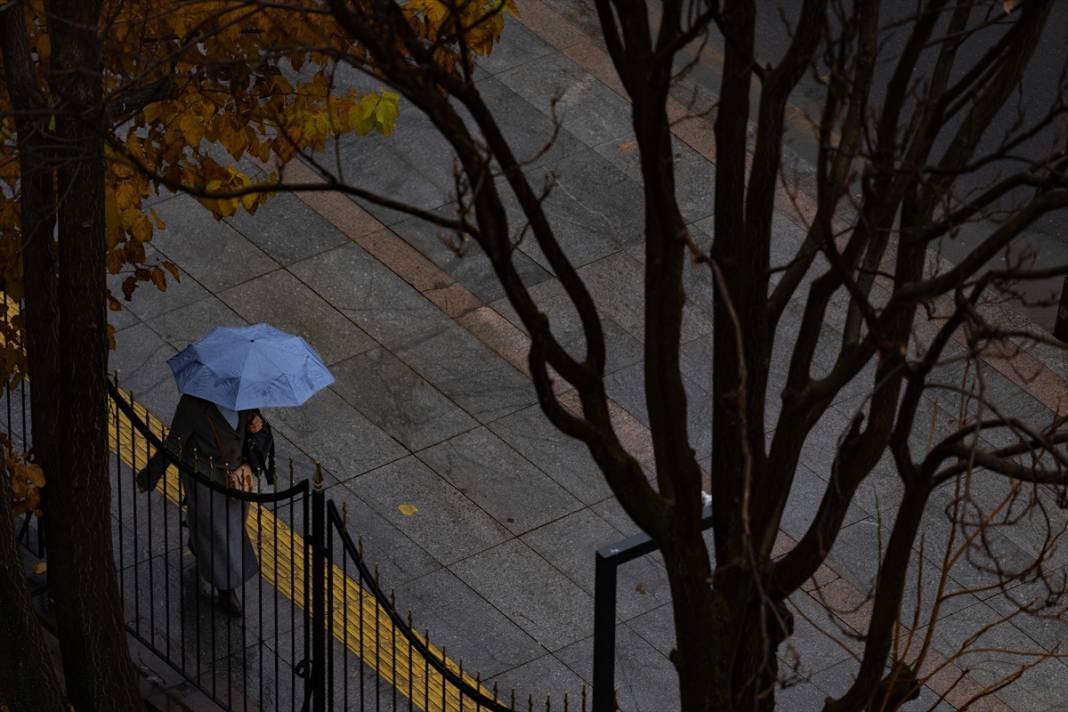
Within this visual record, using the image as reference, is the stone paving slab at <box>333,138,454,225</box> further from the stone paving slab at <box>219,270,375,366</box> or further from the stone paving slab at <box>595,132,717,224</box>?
the stone paving slab at <box>595,132,717,224</box>

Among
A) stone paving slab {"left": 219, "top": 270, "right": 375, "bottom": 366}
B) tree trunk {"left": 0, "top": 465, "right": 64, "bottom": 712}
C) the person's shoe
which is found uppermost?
stone paving slab {"left": 219, "top": 270, "right": 375, "bottom": 366}

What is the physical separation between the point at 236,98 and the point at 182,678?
10.1 ft

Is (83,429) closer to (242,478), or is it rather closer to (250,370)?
(250,370)

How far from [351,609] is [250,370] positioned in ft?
5.14

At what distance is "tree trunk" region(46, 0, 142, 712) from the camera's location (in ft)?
22.5

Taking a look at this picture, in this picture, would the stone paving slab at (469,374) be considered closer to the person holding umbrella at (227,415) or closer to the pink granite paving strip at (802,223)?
the pink granite paving strip at (802,223)

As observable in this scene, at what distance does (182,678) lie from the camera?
898 cm

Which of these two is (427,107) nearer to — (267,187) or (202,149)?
(267,187)

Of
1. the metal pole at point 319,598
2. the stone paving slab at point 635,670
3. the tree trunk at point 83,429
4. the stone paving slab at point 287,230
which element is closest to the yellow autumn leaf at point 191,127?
the tree trunk at point 83,429

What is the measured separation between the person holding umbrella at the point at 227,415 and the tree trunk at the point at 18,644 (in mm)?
1376

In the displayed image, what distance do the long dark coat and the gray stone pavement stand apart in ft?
3.28

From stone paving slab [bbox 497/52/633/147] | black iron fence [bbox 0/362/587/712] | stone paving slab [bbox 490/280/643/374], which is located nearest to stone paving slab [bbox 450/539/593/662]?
black iron fence [bbox 0/362/587/712]

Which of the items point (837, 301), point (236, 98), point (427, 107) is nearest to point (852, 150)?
point (427, 107)

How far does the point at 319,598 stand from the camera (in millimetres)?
7957
